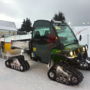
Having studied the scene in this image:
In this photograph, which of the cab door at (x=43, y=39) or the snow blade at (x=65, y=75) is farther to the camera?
the cab door at (x=43, y=39)

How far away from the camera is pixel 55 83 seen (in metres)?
2.98

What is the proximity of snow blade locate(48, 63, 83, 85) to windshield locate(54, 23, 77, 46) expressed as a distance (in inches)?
26.0

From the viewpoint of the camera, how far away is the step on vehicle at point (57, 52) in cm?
294

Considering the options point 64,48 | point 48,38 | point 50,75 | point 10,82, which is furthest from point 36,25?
point 10,82

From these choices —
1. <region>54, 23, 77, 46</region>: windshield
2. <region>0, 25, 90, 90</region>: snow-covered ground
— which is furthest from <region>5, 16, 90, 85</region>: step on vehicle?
<region>0, 25, 90, 90</region>: snow-covered ground

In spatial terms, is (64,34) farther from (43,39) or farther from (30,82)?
(30,82)

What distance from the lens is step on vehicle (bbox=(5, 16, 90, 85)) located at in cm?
294

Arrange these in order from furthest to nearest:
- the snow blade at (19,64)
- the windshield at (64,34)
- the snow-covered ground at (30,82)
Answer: the snow blade at (19,64), the windshield at (64,34), the snow-covered ground at (30,82)

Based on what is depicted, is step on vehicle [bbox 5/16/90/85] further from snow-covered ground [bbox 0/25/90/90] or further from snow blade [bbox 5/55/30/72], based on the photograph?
snow-covered ground [bbox 0/25/90/90]

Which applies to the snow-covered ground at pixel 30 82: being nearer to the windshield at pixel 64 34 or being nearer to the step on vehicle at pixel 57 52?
the step on vehicle at pixel 57 52

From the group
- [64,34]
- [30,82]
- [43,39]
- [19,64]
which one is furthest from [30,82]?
[64,34]

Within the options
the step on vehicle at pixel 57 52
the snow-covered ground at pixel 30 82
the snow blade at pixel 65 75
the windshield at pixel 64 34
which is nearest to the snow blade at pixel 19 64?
the step on vehicle at pixel 57 52

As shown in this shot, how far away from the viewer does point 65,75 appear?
2.89 metres

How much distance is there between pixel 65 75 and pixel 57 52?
60 centimetres
